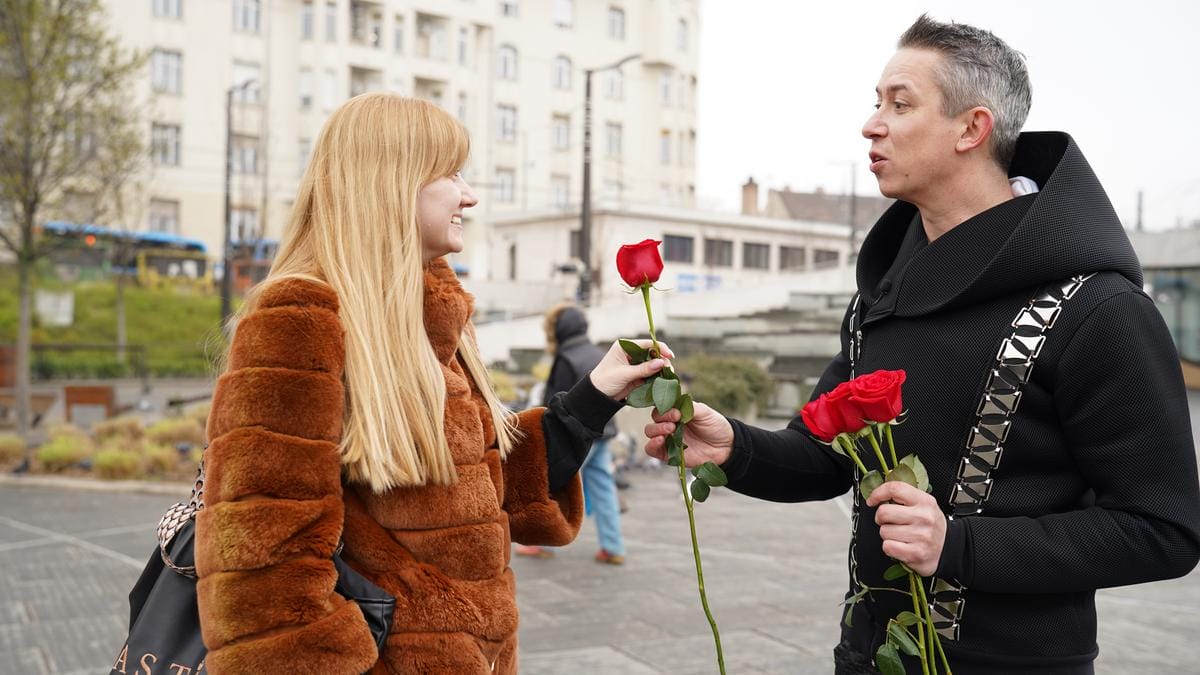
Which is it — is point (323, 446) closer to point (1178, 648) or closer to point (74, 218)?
point (1178, 648)

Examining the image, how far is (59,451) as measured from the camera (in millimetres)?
13523

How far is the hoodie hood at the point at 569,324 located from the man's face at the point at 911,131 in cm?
641

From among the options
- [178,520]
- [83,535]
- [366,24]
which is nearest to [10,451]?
[83,535]

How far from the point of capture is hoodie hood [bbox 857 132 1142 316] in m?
2.21

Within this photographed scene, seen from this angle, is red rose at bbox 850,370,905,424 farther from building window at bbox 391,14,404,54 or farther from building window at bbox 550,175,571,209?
building window at bbox 550,175,571,209

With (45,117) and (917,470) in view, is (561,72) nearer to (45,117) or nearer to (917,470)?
(45,117)

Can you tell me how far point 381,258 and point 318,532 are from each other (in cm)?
67

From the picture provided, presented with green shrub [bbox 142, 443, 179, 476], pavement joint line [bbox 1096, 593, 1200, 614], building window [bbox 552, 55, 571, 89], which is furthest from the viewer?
building window [bbox 552, 55, 571, 89]

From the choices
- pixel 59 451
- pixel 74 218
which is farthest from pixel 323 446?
pixel 74 218

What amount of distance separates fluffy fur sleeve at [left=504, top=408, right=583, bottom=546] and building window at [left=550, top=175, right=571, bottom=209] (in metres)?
53.0

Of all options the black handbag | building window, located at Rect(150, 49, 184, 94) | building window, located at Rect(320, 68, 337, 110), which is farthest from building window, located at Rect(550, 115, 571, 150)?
the black handbag

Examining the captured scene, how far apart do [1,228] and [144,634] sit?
1619 centimetres

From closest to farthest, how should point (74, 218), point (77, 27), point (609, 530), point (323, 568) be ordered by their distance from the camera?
point (323, 568)
point (609, 530)
point (77, 27)
point (74, 218)

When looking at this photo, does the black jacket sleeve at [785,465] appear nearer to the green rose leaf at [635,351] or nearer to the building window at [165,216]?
the green rose leaf at [635,351]
